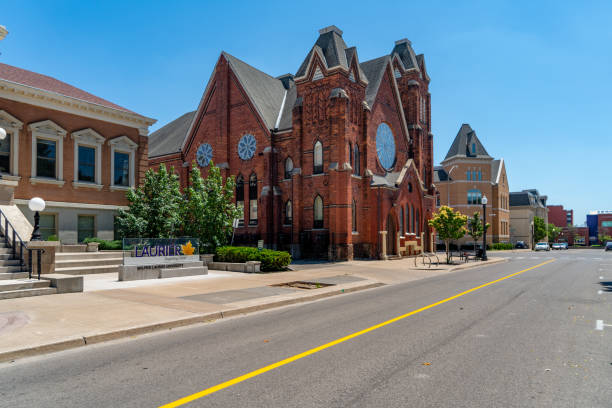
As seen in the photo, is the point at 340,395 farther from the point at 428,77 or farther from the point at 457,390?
the point at 428,77

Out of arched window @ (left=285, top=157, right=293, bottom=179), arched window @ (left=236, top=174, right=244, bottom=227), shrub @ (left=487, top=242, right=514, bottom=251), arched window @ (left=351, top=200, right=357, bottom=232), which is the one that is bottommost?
shrub @ (left=487, top=242, right=514, bottom=251)

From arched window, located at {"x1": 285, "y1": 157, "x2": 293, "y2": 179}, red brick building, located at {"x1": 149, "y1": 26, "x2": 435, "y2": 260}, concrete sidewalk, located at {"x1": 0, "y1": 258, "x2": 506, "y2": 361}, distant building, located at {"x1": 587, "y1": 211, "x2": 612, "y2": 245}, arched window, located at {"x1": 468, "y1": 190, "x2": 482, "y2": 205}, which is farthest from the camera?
distant building, located at {"x1": 587, "y1": 211, "x2": 612, "y2": 245}

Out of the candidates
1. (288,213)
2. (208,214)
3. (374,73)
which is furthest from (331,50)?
(208,214)

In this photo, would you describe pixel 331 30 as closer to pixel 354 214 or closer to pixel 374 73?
pixel 374 73

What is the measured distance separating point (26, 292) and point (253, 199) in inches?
1045

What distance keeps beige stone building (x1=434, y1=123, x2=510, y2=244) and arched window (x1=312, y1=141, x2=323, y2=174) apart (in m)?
46.2

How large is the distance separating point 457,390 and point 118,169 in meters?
25.8

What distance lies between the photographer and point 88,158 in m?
25.4

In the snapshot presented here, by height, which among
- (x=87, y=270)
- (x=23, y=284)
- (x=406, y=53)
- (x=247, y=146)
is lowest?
(x=87, y=270)

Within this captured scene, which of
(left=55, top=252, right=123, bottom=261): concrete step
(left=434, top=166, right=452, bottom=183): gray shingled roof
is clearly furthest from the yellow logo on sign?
(left=434, top=166, right=452, bottom=183): gray shingled roof

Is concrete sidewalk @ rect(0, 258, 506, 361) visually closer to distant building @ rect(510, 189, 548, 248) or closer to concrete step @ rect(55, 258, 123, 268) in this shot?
concrete step @ rect(55, 258, 123, 268)

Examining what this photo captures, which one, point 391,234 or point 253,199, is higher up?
point 253,199

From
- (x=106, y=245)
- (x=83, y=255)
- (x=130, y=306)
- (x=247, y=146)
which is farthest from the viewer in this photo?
(x=247, y=146)

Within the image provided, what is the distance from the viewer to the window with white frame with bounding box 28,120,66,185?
23047 mm
